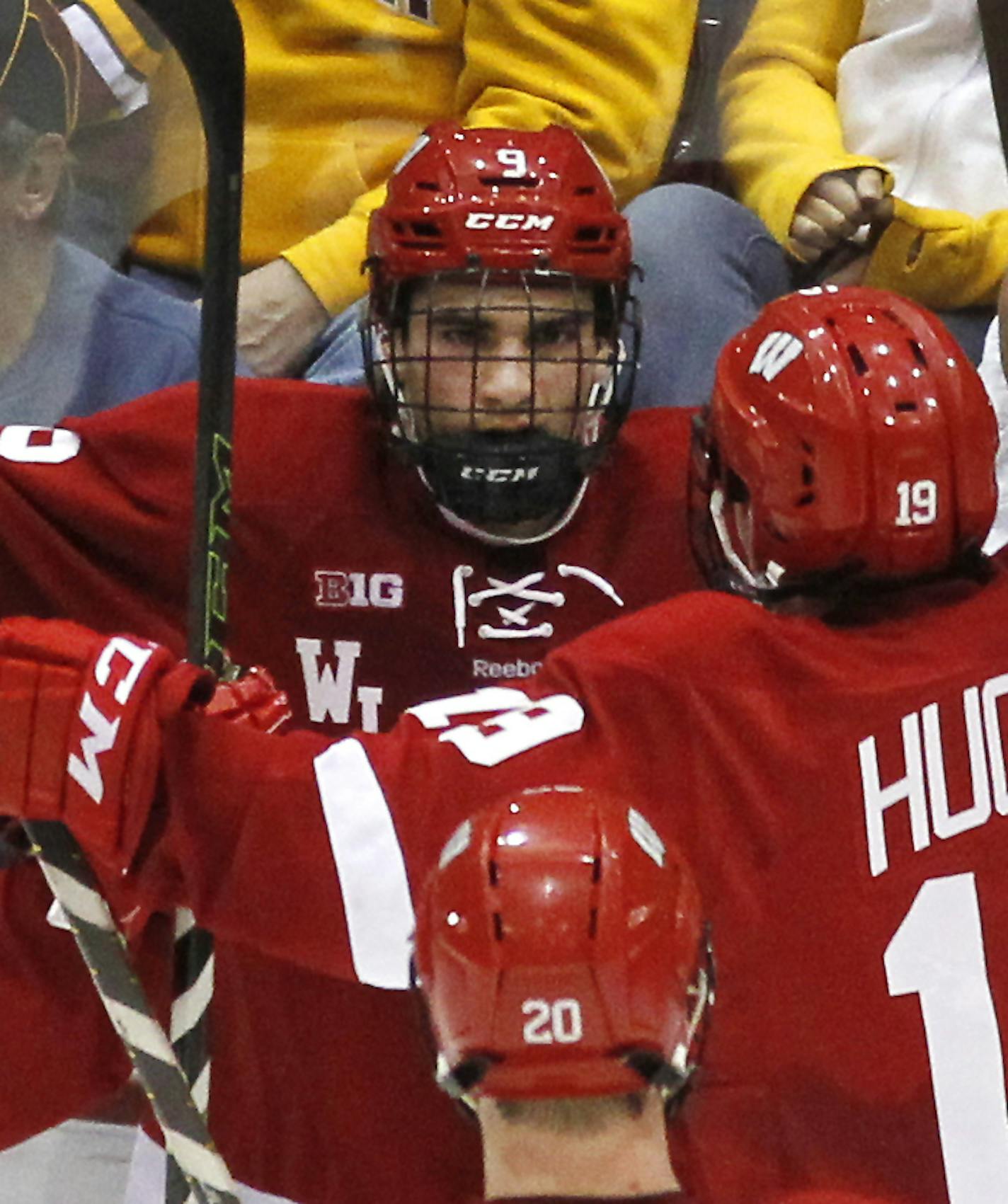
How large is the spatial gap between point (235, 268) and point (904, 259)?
2.21 ft

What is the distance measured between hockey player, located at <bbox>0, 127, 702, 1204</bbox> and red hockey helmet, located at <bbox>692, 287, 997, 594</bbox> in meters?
0.23

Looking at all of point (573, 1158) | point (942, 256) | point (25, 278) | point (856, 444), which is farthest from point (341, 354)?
point (573, 1158)

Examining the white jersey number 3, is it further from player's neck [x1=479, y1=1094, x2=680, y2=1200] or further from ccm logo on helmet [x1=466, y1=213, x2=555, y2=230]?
ccm logo on helmet [x1=466, y1=213, x2=555, y2=230]

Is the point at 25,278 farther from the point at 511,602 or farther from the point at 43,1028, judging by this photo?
the point at 43,1028

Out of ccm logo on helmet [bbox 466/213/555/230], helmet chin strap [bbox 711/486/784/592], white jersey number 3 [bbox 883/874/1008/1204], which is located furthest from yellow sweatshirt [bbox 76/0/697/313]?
white jersey number 3 [bbox 883/874/1008/1204]

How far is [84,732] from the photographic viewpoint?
934 millimetres

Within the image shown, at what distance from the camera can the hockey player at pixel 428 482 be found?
51.1 inches

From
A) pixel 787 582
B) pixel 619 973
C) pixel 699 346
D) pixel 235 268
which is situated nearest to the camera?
pixel 619 973

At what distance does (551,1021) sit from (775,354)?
1.52ft

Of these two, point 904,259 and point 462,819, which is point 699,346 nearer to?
point 904,259

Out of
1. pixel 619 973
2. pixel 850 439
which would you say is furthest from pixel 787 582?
pixel 619 973

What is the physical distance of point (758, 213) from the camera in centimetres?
166

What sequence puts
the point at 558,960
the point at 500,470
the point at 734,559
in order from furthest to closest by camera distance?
1. the point at 500,470
2. the point at 734,559
3. the point at 558,960

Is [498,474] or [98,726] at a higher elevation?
[498,474]
